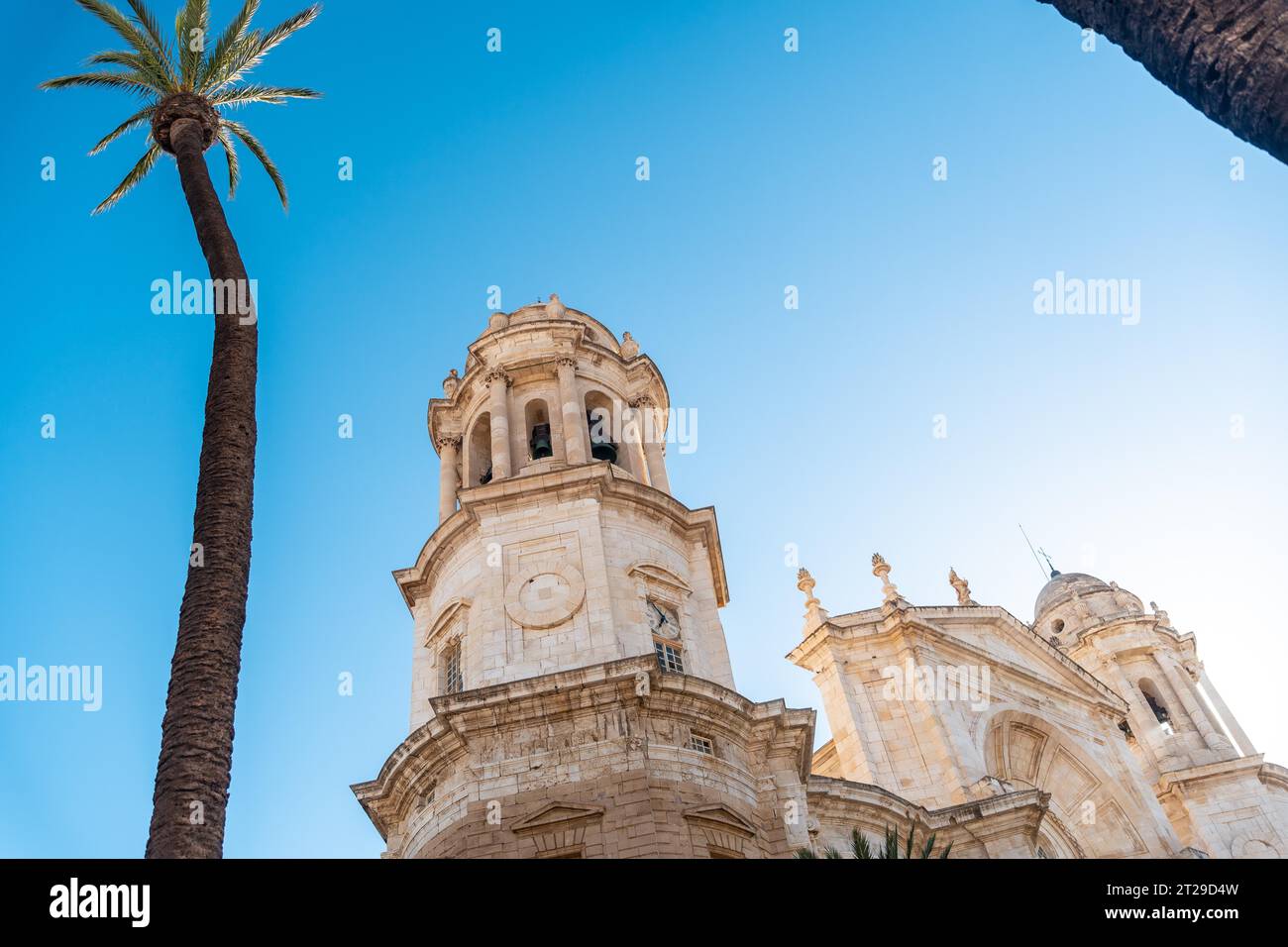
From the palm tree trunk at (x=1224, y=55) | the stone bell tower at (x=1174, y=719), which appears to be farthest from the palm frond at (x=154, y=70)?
the stone bell tower at (x=1174, y=719)

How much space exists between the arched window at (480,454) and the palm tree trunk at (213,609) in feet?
41.5

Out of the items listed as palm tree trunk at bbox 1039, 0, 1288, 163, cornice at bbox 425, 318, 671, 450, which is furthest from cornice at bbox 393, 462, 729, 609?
palm tree trunk at bbox 1039, 0, 1288, 163

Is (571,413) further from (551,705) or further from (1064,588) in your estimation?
(1064,588)

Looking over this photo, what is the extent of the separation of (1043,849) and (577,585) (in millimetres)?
16880

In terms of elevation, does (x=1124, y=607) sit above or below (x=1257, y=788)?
above

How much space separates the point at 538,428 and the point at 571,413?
251 centimetres

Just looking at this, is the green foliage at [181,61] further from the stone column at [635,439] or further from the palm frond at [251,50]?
the stone column at [635,439]

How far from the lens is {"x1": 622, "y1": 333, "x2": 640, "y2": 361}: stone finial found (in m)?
33.4

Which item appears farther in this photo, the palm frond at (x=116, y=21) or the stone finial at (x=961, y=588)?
the stone finial at (x=961, y=588)

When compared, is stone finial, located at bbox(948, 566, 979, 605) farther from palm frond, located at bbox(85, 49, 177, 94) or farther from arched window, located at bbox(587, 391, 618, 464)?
palm frond, located at bbox(85, 49, 177, 94)

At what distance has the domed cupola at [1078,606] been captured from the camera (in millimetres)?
54000

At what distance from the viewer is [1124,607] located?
178 feet
